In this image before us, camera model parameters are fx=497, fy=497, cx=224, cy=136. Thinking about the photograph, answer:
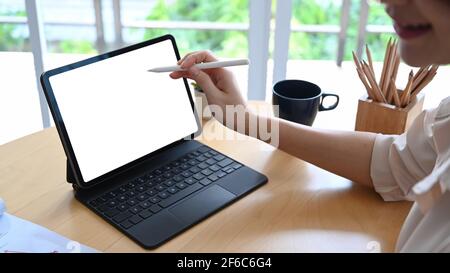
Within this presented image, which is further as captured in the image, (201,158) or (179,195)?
(201,158)

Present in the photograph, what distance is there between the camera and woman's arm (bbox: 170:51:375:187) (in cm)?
92

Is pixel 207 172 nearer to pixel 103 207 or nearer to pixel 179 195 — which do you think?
pixel 179 195

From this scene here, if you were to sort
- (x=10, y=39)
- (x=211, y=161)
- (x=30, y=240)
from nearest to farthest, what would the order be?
(x=30, y=240) < (x=211, y=161) < (x=10, y=39)

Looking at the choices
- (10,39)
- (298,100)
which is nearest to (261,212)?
(298,100)

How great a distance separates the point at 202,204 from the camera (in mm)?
834

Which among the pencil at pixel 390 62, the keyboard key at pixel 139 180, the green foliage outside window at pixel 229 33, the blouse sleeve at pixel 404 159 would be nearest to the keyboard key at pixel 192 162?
the keyboard key at pixel 139 180

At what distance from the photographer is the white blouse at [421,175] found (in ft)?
2.01

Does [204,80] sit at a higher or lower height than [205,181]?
higher

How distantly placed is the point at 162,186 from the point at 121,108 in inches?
6.2

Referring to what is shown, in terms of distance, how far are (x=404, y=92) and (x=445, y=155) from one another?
325 mm

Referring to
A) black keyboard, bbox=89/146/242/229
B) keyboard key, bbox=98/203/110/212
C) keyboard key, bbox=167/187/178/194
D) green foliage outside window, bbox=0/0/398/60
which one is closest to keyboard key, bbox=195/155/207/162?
black keyboard, bbox=89/146/242/229

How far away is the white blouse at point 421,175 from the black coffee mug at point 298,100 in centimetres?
18

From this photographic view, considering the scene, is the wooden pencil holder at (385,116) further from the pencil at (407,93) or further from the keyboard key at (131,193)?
the keyboard key at (131,193)
